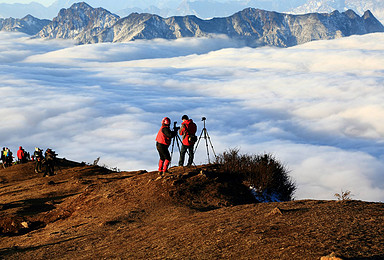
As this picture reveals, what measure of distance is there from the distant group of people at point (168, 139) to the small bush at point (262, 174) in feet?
4.64

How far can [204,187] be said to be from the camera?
12.7m

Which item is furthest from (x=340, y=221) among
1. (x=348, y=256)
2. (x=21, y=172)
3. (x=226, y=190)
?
(x=21, y=172)

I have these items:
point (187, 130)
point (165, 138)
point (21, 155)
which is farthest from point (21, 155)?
point (165, 138)

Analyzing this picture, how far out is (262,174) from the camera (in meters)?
13.5

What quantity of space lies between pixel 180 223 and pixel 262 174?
5.12m

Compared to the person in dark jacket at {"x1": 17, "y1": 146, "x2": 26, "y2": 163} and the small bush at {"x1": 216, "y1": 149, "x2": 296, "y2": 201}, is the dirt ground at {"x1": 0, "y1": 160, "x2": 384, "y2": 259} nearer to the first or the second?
the small bush at {"x1": 216, "y1": 149, "x2": 296, "y2": 201}

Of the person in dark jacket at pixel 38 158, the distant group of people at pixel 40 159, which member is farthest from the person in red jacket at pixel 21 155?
the person in dark jacket at pixel 38 158

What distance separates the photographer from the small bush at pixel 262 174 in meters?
13.5

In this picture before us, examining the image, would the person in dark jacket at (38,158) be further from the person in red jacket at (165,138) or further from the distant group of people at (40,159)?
the person in red jacket at (165,138)

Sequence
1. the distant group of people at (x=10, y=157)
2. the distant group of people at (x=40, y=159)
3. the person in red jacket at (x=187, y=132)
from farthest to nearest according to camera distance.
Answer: the distant group of people at (x=10, y=157) < the distant group of people at (x=40, y=159) < the person in red jacket at (x=187, y=132)

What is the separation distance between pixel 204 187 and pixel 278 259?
6785mm

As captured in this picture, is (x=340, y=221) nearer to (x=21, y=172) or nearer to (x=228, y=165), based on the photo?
(x=228, y=165)

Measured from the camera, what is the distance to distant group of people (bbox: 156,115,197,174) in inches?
522

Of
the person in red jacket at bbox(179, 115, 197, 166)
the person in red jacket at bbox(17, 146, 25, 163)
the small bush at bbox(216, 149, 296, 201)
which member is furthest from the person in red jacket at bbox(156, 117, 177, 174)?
the person in red jacket at bbox(17, 146, 25, 163)
